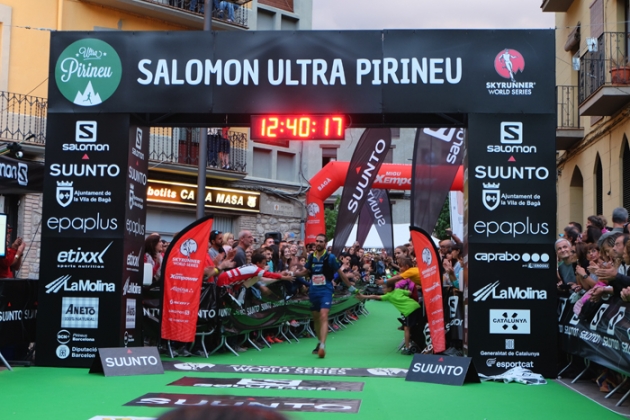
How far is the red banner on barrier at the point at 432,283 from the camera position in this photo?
12.3m

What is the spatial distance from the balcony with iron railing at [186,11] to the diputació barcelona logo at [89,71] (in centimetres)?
1504

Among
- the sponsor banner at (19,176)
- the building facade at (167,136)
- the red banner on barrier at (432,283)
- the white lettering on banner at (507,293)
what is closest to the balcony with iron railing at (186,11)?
the building facade at (167,136)

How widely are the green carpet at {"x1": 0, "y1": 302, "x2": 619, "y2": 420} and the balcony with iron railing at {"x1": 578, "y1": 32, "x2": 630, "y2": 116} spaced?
8938 mm

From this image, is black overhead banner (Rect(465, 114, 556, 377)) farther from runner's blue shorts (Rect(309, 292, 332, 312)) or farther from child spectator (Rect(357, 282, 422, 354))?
runner's blue shorts (Rect(309, 292, 332, 312))

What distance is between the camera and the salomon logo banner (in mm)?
10594

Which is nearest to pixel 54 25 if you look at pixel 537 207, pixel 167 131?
pixel 167 131

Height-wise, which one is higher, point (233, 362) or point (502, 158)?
point (502, 158)

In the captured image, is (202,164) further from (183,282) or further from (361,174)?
(183,282)

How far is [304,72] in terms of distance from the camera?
12016 millimetres

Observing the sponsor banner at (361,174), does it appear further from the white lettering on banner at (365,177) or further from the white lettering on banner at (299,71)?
the white lettering on banner at (299,71)

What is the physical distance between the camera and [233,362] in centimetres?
1246

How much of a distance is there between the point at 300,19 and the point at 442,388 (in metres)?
28.3

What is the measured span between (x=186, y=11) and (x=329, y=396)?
21363 millimetres

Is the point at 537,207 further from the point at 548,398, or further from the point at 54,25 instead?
the point at 54,25
